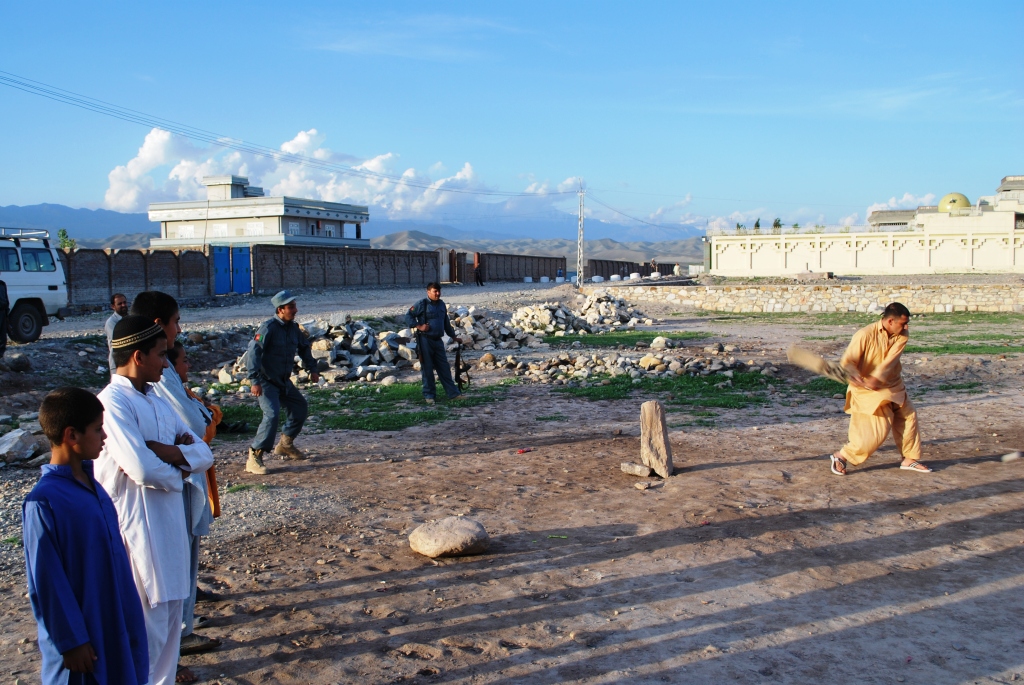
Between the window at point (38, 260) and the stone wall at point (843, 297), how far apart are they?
23.3 metres

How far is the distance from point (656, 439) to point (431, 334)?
4576 millimetres

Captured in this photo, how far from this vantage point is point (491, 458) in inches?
328

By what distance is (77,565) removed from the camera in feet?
8.91

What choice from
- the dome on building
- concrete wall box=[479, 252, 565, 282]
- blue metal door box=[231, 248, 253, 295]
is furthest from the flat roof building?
blue metal door box=[231, 248, 253, 295]

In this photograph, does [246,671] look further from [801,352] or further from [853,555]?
[801,352]

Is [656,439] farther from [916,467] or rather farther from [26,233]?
[26,233]

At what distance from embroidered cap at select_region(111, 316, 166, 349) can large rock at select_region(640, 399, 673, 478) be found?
4.96 m

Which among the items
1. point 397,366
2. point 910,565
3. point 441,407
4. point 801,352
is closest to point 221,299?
point 397,366

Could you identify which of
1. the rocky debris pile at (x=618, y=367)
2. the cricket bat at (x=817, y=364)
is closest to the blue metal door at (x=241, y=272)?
the rocky debris pile at (x=618, y=367)

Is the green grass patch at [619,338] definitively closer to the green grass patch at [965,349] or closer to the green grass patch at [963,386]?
the green grass patch at [965,349]

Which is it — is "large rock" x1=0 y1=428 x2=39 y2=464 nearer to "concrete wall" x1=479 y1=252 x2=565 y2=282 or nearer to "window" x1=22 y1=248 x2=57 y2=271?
"window" x1=22 y1=248 x2=57 y2=271

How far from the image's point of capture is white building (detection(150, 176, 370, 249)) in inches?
2180

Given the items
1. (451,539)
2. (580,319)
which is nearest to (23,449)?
(451,539)

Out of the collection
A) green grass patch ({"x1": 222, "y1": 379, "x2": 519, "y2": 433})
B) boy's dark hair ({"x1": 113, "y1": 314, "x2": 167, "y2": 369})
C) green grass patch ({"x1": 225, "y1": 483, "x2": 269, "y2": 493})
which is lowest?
green grass patch ({"x1": 225, "y1": 483, "x2": 269, "y2": 493})
